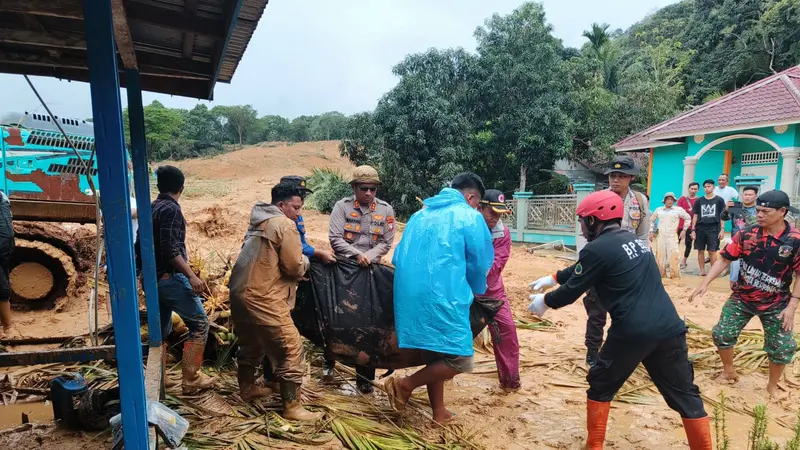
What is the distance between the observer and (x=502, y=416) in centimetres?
392

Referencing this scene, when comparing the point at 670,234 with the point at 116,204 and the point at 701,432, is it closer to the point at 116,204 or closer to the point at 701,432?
the point at 701,432

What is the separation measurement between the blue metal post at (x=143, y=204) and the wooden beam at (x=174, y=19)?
947mm

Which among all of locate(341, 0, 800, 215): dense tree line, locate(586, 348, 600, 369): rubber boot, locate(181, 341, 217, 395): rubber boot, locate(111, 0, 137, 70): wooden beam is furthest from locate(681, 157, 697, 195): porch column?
locate(111, 0, 137, 70): wooden beam

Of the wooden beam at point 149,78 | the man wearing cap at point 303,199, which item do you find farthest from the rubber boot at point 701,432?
the wooden beam at point 149,78

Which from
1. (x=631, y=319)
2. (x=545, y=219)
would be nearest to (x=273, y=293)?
(x=631, y=319)

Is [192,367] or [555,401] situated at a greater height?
[192,367]

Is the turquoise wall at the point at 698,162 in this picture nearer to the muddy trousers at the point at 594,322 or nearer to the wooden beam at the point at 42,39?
the muddy trousers at the point at 594,322

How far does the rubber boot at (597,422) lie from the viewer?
3205 mm

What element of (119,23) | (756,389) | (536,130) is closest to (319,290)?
(119,23)

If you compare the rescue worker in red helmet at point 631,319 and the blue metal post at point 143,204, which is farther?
the blue metal post at point 143,204

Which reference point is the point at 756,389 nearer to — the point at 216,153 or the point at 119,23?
the point at 119,23

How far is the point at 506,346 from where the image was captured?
4.30 m

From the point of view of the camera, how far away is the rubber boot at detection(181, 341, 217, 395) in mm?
3781

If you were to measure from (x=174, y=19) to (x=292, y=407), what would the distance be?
2568 mm
